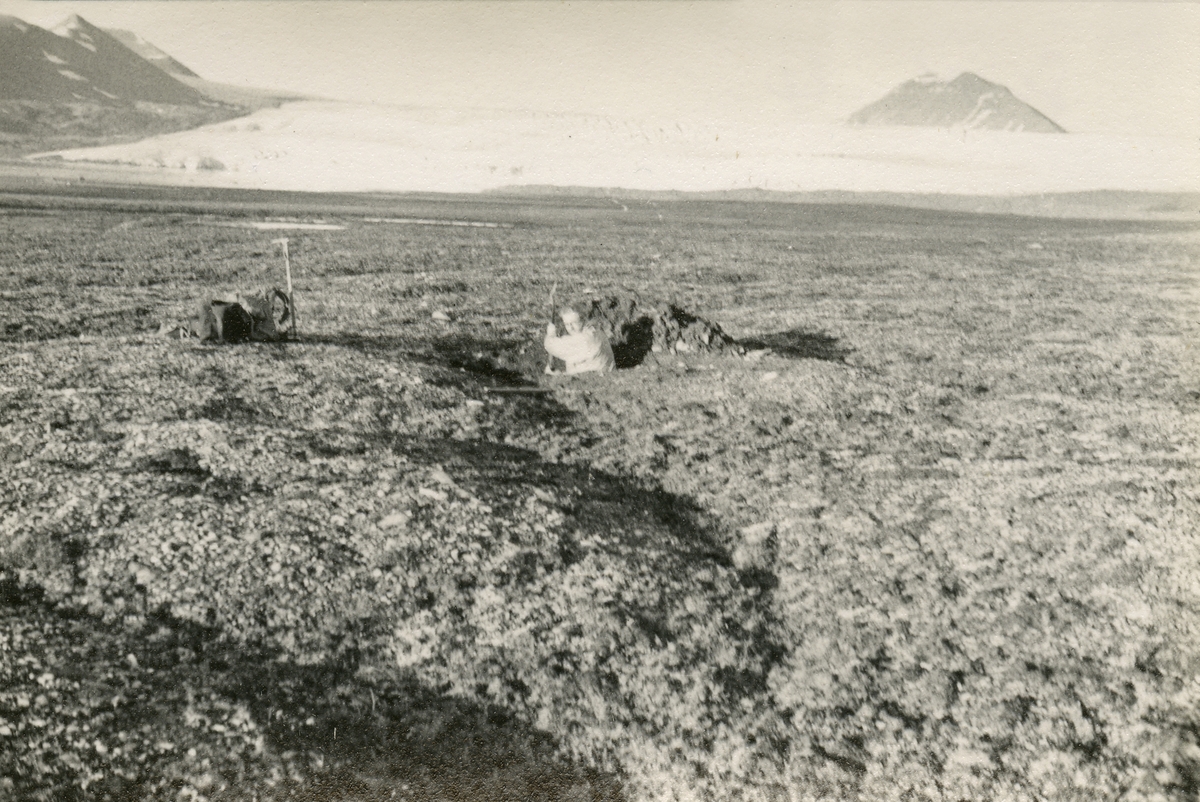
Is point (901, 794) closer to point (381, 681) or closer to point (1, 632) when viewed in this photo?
point (381, 681)

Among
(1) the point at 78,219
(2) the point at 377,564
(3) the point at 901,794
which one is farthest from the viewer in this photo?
(1) the point at 78,219

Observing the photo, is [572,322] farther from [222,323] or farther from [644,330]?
[222,323]

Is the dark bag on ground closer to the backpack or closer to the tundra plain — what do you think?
the backpack

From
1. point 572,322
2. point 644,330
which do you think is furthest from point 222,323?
point 644,330

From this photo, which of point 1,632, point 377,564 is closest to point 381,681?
point 377,564

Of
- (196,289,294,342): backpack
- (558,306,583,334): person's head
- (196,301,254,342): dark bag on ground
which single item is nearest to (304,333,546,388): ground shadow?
(558,306,583,334): person's head
